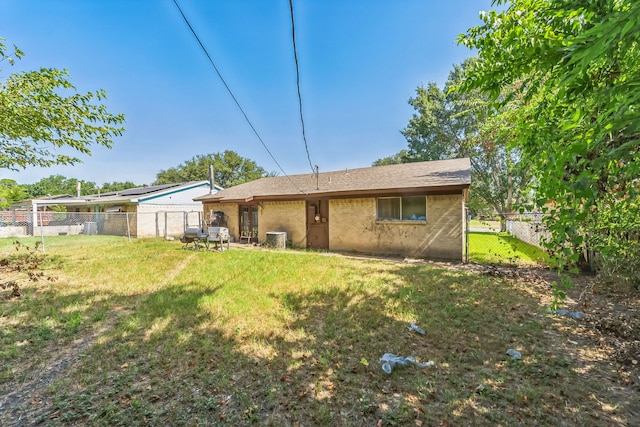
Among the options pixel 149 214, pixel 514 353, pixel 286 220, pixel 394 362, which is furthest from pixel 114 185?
pixel 514 353

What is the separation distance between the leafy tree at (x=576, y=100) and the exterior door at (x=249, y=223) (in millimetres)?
12897

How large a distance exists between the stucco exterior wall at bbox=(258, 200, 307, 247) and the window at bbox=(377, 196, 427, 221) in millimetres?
4038

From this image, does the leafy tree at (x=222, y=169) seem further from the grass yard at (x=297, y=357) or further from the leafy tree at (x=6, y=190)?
the grass yard at (x=297, y=357)

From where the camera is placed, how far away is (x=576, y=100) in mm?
2521

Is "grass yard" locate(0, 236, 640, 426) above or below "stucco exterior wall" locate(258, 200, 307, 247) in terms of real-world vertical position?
below

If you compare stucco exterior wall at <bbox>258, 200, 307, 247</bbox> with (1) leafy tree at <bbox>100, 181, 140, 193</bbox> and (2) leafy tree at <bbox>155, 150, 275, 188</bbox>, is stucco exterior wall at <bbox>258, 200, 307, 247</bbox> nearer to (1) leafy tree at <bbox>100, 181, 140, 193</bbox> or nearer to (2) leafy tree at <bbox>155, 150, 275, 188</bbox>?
(2) leafy tree at <bbox>155, 150, 275, 188</bbox>

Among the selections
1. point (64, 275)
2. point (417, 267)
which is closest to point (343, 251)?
point (417, 267)

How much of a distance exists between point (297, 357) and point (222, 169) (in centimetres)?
4651

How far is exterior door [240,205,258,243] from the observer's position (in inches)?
593

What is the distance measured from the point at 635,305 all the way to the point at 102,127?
14.2 meters

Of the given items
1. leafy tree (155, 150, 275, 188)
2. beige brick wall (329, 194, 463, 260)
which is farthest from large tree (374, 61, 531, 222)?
leafy tree (155, 150, 275, 188)

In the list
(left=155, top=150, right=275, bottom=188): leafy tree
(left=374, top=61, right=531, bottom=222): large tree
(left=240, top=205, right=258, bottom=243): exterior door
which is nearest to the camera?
(left=240, top=205, right=258, bottom=243): exterior door

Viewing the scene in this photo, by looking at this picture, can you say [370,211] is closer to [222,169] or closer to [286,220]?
[286,220]

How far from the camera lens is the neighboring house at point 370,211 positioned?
389 inches
